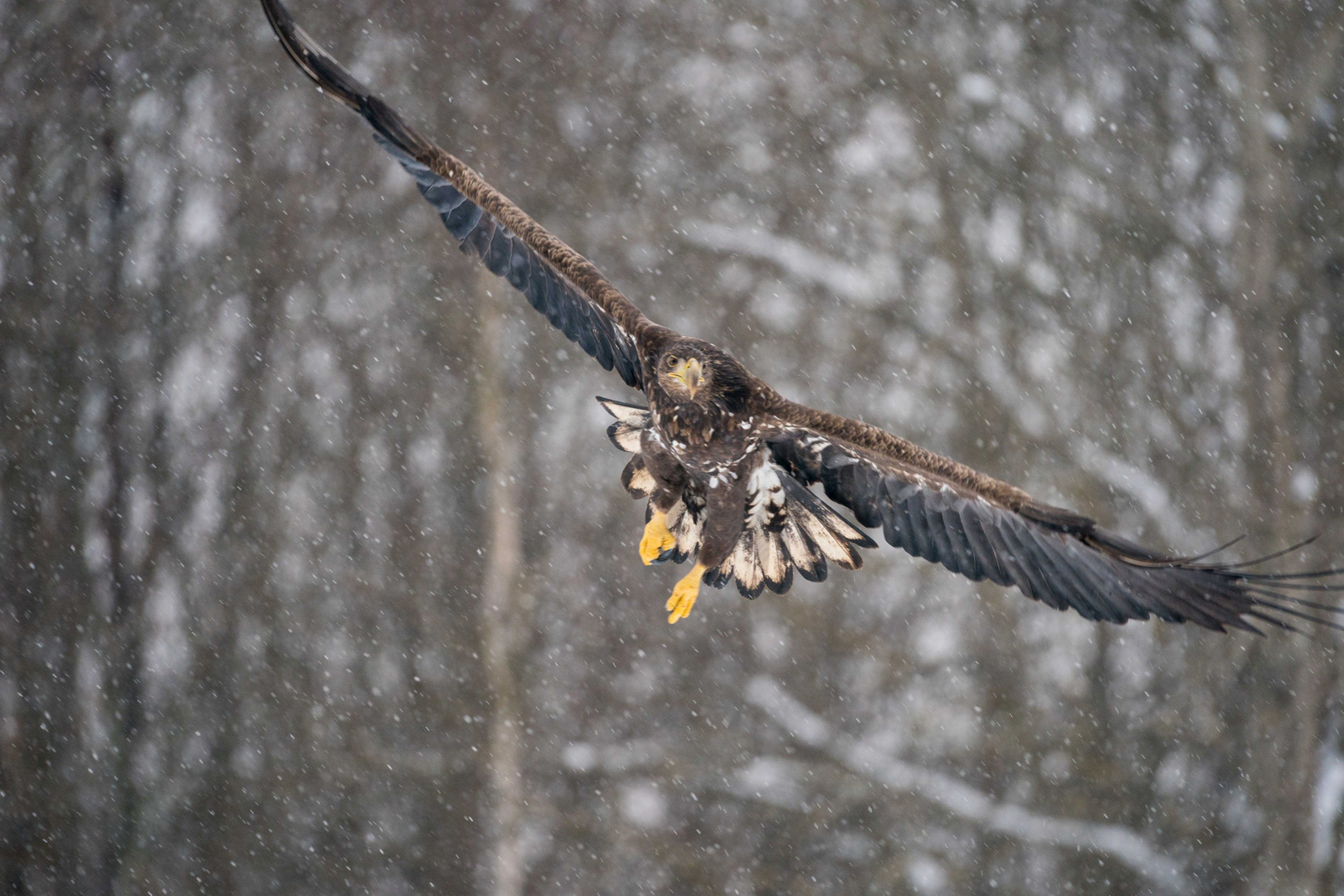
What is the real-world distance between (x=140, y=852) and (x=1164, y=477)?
208 inches

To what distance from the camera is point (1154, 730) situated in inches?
198

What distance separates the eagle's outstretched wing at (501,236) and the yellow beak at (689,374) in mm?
257

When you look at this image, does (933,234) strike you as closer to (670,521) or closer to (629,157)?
(629,157)

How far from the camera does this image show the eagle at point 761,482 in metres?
2.46

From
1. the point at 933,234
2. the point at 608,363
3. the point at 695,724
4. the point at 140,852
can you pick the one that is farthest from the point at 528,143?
the point at 140,852

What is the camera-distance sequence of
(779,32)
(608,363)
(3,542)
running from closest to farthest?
(608,363) < (3,542) < (779,32)

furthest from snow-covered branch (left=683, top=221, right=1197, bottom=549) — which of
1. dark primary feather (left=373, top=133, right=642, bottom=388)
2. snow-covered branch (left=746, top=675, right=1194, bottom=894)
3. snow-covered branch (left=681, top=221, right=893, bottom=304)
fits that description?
dark primary feather (left=373, top=133, right=642, bottom=388)

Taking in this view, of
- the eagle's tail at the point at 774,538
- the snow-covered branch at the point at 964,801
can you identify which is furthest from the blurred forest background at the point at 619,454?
the eagle's tail at the point at 774,538

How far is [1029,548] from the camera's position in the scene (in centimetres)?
257

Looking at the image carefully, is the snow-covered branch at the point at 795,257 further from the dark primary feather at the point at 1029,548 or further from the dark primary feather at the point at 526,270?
the dark primary feather at the point at 1029,548

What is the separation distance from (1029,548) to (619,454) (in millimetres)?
2938

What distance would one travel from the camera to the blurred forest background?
16.4 feet

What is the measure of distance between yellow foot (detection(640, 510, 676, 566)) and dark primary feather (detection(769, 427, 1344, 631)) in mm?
465

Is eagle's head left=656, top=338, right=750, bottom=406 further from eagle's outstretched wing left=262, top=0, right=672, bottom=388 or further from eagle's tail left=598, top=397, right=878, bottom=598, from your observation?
eagle's tail left=598, top=397, right=878, bottom=598
